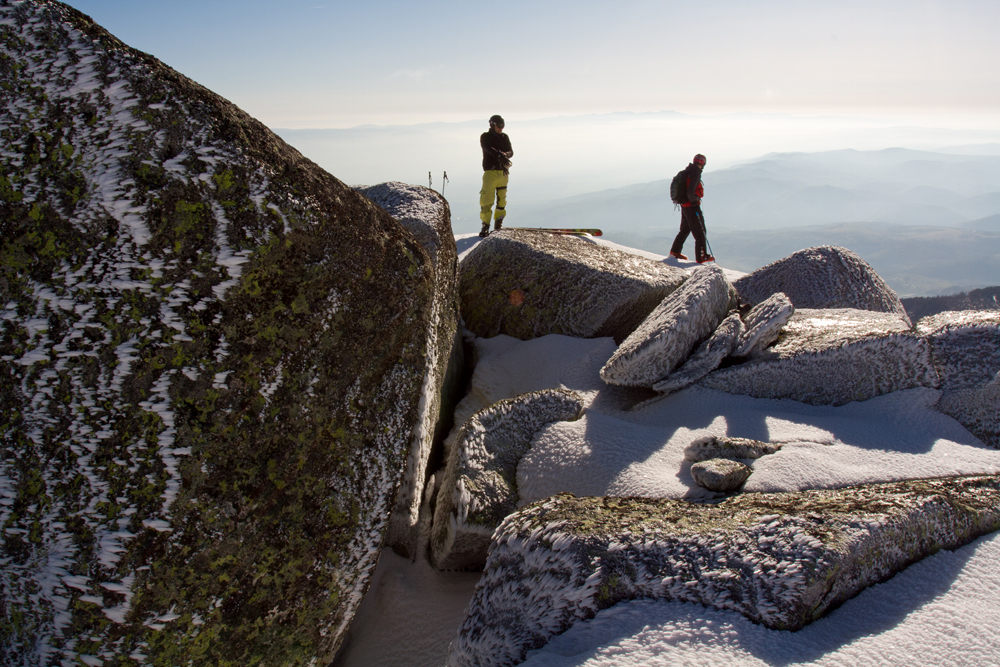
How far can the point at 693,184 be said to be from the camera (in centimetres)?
1177

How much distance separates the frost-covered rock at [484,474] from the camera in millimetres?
3375

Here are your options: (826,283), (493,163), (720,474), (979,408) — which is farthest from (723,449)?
(493,163)

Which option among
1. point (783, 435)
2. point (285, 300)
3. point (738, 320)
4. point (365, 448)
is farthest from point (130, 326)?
point (738, 320)

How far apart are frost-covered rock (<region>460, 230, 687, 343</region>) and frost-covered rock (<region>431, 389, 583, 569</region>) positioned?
75.0 inches

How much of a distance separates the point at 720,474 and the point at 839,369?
2.00m

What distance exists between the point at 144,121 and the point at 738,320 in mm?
4386

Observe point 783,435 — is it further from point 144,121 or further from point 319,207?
point 144,121

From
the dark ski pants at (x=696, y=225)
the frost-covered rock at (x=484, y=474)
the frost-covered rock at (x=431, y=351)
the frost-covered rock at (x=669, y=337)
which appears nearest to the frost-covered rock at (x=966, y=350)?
the frost-covered rock at (x=669, y=337)

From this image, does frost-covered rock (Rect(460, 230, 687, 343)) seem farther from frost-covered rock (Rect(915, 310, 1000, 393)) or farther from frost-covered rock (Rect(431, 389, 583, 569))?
frost-covered rock (Rect(915, 310, 1000, 393))

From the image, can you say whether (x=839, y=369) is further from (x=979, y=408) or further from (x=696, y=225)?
(x=696, y=225)

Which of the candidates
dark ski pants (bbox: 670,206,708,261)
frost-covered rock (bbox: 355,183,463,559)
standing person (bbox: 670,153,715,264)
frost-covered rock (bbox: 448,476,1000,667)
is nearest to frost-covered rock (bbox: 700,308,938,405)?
frost-covered rock (bbox: 448,476,1000,667)

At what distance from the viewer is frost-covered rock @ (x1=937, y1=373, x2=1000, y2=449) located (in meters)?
3.95

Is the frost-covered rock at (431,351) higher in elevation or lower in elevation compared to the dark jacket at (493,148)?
lower

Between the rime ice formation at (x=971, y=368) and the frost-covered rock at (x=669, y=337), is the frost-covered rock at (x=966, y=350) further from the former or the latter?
the frost-covered rock at (x=669, y=337)
